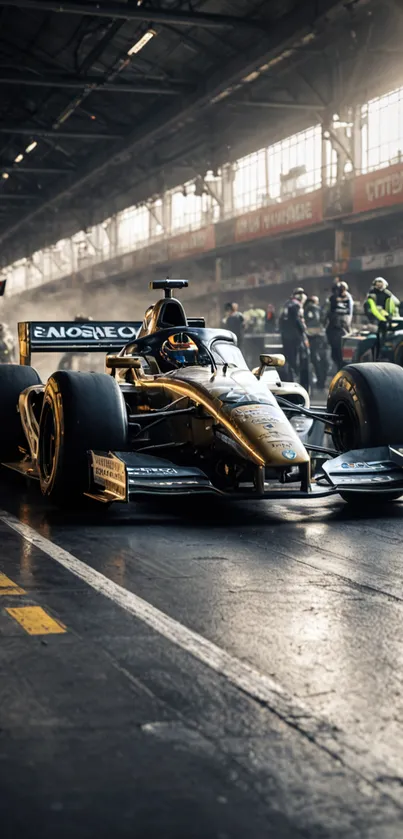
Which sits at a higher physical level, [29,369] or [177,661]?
[29,369]

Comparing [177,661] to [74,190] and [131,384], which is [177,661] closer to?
[131,384]

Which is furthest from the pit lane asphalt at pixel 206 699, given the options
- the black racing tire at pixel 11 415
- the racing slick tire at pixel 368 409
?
the black racing tire at pixel 11 415

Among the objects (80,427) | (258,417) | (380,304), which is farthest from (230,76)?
(258,417)

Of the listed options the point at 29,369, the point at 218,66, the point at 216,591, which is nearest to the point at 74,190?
the point at 218,66

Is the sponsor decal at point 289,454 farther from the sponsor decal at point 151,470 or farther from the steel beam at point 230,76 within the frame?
the steel beam at point 230,76

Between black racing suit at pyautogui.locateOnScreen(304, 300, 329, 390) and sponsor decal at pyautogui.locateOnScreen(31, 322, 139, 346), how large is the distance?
12344 mm

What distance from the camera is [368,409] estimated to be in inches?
353

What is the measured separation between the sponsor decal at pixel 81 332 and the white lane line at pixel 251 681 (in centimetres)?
597

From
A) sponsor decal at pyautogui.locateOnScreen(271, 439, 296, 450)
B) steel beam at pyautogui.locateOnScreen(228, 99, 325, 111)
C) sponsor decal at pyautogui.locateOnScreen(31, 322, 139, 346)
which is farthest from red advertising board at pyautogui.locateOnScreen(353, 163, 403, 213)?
sponsor decal at pyautogui.locateOnScreen(271, 439, 296, 450)

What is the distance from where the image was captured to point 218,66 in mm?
29234

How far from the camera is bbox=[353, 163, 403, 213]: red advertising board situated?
29.4 m

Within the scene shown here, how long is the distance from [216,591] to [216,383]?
3.29 meters

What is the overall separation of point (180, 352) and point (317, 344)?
15.9 metres

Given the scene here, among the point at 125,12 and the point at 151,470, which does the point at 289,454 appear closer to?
the point at 151,470
